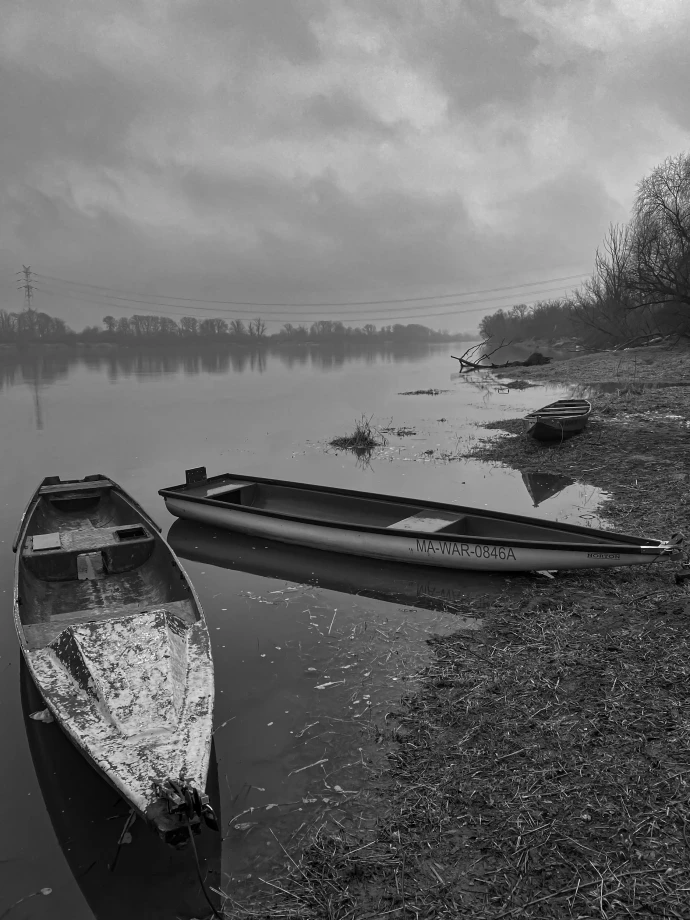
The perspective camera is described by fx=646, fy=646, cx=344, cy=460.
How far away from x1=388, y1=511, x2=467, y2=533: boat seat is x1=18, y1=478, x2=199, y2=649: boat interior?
3.70 m

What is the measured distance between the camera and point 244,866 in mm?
4520

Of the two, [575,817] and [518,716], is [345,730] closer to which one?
[518,716]

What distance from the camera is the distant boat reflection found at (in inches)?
577

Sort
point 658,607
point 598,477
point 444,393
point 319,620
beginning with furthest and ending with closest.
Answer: point 444,393 < point 598,477 < point 319,620 < point 658,607

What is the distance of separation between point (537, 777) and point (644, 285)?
3575 cm

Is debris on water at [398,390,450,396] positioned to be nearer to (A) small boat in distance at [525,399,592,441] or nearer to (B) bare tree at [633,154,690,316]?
(B) bare tree at [633,154,690,316]

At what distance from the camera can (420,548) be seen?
1002 centimetres

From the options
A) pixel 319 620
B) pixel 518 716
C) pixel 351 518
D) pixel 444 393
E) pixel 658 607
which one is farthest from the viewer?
pixel 444 393

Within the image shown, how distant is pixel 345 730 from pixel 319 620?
2.76 meters

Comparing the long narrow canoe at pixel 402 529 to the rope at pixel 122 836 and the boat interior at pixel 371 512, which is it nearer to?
the boat interior at pixel 371 512

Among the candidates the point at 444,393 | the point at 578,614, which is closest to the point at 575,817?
the point at 578,614

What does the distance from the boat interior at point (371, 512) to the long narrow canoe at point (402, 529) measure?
2 cm

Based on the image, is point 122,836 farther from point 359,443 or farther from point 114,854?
point 359,443

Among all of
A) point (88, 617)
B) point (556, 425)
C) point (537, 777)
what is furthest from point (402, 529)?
point (556, 425)
